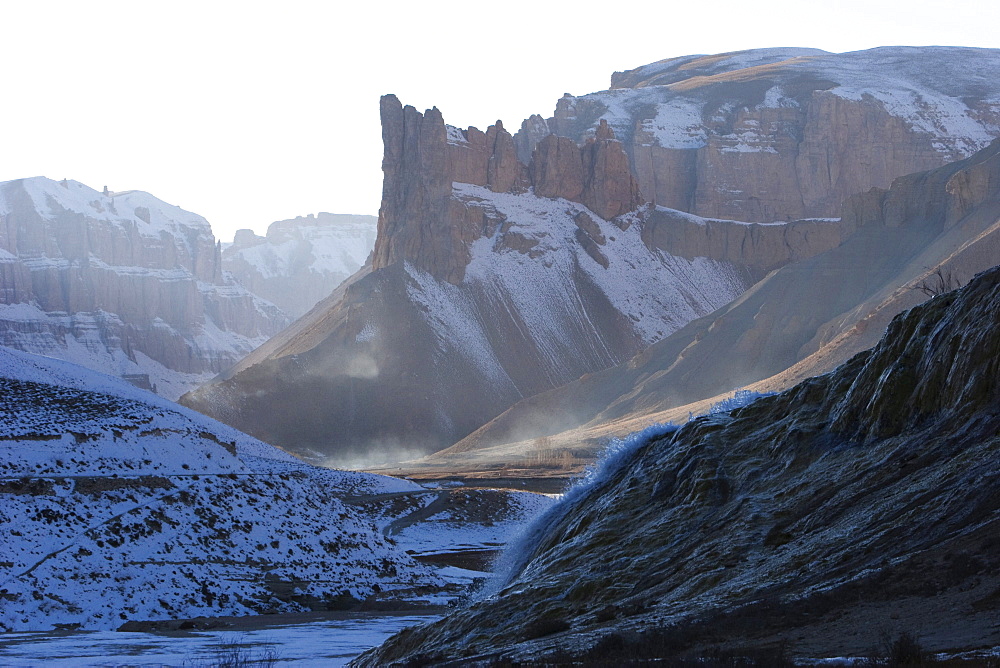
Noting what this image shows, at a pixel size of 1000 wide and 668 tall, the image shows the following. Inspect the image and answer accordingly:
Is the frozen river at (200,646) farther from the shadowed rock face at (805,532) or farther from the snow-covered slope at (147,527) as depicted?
the snow-covered slope at (147,527)

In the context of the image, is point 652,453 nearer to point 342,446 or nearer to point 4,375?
point 4,375

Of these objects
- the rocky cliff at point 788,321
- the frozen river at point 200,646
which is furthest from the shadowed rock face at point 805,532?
the rocky cliff at point 788,321

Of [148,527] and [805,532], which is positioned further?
[148,527]

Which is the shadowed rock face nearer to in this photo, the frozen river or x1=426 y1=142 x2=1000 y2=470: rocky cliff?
the frozen river

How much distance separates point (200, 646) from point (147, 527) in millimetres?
16095

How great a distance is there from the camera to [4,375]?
49.7 metres

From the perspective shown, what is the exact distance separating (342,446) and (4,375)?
115m

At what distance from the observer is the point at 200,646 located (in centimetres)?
2527

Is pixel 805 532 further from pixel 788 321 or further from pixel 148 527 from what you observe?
pixel 788 321

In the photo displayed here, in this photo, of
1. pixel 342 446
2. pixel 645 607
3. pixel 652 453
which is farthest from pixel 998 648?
pixel 342 446

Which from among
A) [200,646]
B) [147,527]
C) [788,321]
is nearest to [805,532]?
[200,646]

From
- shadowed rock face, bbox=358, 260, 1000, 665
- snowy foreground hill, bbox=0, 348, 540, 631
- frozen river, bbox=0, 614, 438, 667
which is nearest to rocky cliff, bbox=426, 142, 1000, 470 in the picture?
snowy foreground hill, bbox=0, 348, 540, 631

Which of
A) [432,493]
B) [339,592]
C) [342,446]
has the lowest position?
[342,446]

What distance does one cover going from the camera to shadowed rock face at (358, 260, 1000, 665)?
12.4 meters
